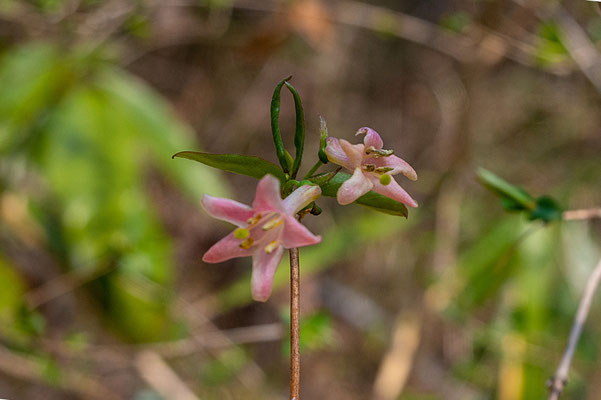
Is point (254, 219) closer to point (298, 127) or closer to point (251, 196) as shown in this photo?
point (298, 127)

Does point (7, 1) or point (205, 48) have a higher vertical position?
point (205, 48)

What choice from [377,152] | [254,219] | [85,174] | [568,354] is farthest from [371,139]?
[85,174]

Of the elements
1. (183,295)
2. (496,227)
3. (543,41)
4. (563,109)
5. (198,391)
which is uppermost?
(563,109)

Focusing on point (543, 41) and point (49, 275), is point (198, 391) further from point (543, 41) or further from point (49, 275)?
point (543, 41)

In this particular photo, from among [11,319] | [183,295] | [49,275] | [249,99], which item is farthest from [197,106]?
[11,319]

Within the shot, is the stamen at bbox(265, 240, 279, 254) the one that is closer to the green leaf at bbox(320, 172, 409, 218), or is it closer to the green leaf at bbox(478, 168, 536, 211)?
the green leaf at bbox(320, 172, 409, 218)

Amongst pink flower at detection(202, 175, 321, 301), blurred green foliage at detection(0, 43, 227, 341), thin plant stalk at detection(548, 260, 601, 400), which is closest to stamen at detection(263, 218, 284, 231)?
pink flower at detection(202, 175, 321, 301)
